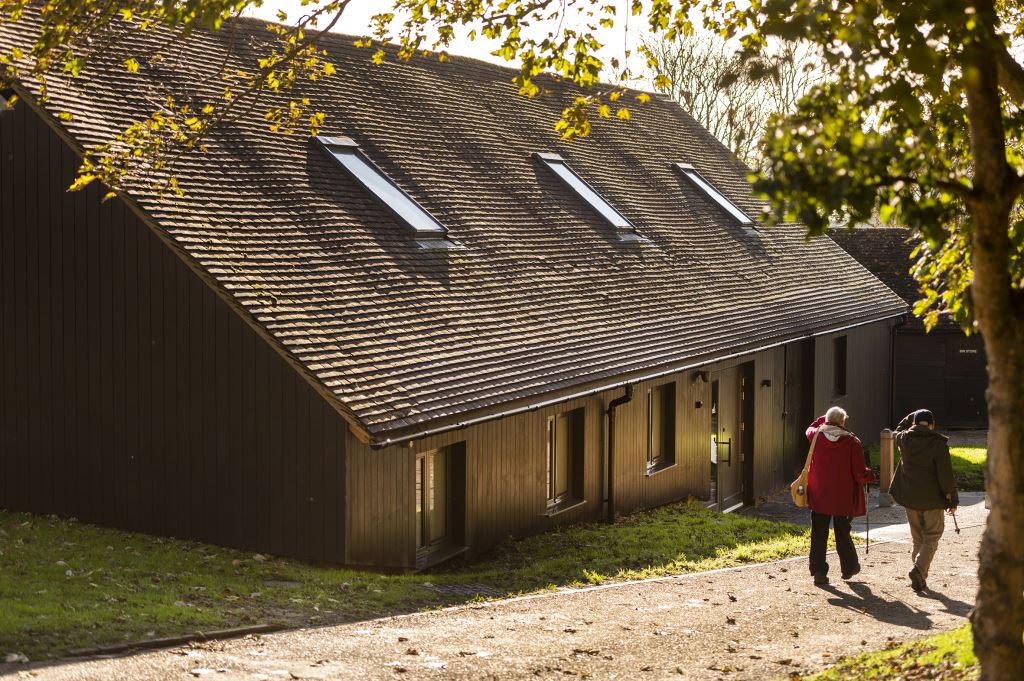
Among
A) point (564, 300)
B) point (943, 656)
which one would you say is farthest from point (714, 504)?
point (943, 656)

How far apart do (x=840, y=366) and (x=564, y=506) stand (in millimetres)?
13124

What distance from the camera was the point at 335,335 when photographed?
1302 centimetres

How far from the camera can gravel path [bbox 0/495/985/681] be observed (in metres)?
8.62

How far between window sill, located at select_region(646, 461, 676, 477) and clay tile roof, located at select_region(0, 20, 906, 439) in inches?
72.0

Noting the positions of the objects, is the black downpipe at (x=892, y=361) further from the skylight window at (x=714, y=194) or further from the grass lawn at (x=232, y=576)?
the grass lawn at (x=232, y=576)

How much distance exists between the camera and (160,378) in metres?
13.4

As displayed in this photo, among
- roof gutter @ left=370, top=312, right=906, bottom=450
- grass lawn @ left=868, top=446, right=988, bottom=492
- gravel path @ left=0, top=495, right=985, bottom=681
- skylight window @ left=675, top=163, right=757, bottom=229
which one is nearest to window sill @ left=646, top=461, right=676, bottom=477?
roof gutter @ left=370, top=312, right=906, bottom=450

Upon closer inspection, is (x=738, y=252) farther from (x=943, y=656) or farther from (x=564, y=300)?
(x=943, y=656)

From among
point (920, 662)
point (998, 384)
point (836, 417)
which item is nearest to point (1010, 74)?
point (998, 384)

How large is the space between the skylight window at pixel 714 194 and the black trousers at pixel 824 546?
1480 cm

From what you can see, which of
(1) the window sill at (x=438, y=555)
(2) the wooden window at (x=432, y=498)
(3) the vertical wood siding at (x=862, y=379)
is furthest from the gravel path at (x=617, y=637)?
(3) the vertical wood siding at (x=862, y=379)

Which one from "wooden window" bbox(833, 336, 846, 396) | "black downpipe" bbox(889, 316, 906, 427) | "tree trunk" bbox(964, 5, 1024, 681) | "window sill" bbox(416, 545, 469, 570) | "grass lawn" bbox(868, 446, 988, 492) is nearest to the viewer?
"tree trunk" bbox(964, 5, 1024, 681)

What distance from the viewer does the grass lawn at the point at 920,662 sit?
8.01 meters

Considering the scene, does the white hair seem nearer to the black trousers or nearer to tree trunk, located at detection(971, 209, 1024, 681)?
the black trousers
